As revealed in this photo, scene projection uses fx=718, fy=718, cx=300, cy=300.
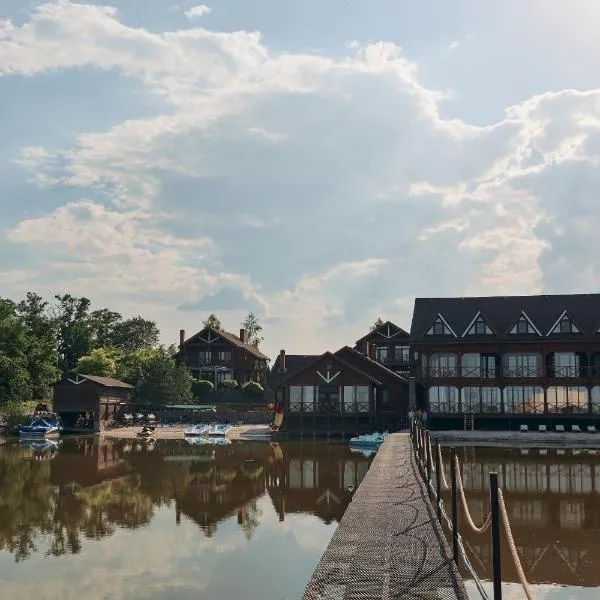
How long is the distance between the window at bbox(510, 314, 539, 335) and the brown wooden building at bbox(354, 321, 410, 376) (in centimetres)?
→ 2380

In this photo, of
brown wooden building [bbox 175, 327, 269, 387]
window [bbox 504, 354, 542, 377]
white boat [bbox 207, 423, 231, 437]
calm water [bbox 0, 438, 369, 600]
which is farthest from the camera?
brown wooden building [bbox 175, 327, 269, 387]

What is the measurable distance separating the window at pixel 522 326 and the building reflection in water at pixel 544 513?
17420 millimetres

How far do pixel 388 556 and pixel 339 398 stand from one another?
51402 mm

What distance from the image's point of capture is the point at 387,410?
64.2m

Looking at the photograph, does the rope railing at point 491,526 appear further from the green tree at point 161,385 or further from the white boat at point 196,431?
the green tree at point 161,385

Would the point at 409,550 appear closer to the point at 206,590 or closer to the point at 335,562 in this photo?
the point at 335,562

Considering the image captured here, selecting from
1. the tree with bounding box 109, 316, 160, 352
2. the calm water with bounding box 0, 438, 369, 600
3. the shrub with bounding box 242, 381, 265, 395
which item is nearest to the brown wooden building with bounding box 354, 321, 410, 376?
the shrub with bounding box 242, 381, 265, 395

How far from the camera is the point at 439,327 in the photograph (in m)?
60.5

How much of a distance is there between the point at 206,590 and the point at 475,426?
1858 inches

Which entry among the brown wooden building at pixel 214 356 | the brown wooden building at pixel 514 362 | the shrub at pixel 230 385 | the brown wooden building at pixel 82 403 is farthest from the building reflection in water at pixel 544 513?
the brown wooden building at pixel 214 356

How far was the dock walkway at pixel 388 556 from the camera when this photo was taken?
10664 mm

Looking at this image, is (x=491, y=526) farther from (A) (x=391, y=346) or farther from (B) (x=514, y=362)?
(A) (x=391, y=346)

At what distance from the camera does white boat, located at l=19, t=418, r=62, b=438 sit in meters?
59.5

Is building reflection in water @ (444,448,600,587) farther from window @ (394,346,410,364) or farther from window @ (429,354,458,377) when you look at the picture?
window @ (394,346,410,364)
